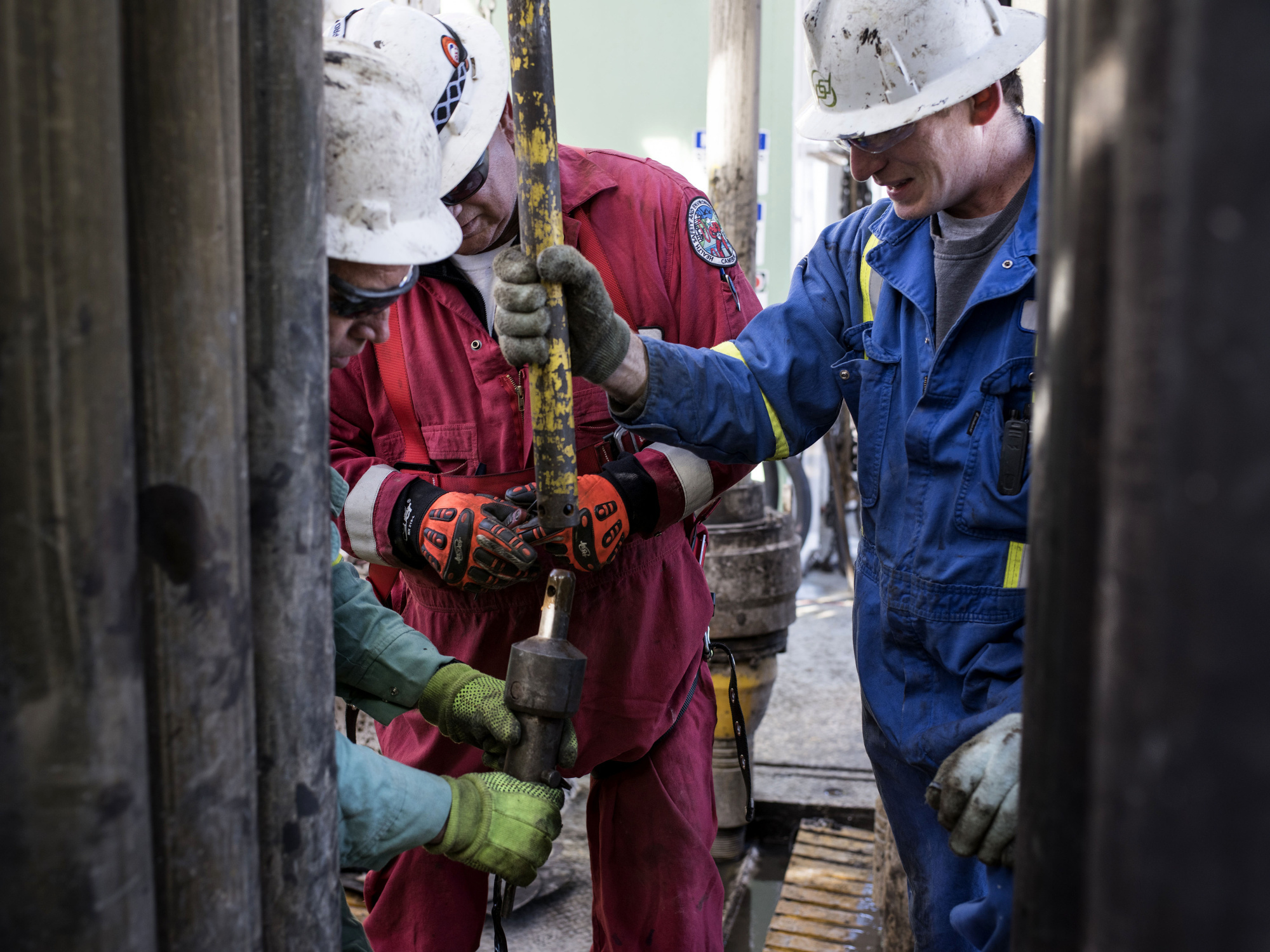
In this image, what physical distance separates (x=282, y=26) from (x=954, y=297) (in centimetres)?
133

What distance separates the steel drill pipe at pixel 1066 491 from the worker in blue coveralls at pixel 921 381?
34.8 inches

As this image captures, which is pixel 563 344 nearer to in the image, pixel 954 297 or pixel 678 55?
pixel 954 297

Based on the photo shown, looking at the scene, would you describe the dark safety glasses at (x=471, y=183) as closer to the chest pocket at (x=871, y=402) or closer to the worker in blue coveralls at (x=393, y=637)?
the worker in blue coveralls at (x=393, y=637)

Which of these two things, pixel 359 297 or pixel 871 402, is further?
pixel 871 402

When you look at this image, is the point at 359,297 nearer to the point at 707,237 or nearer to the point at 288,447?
the point at 288,447

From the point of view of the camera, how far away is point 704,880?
2.40m

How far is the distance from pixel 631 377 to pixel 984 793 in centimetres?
95

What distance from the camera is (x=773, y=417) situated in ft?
7.11

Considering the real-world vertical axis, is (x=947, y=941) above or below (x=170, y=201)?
below

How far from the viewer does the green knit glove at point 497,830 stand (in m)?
1.73

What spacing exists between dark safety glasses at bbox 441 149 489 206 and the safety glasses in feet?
2.24

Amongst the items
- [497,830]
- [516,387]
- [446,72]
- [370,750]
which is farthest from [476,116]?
[497,830]

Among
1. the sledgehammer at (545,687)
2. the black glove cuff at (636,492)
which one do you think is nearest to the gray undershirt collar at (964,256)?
the black glove cuff at (636,492)

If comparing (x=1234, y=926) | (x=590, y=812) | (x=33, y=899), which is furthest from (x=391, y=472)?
(x=1234, y=926)
